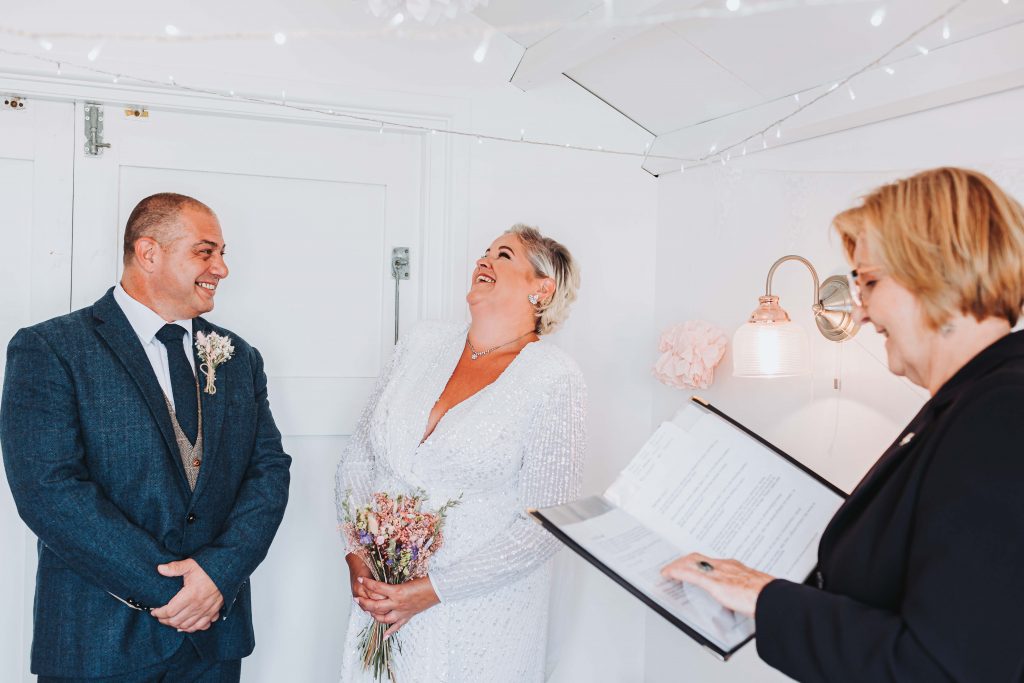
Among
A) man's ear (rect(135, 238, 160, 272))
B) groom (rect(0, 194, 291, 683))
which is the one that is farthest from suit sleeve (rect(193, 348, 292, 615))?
man's ear (rect(135, 238, 160, 272))

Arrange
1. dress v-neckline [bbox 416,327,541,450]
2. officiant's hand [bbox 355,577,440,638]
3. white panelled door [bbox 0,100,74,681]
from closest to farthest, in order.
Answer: officiant's hand [bbox 355,577,440,638]
dress v-neckline [bbox 416,327,541,450]
white panelled door [bbox 0,100,74,681]

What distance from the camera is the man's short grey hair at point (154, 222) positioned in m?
1.95

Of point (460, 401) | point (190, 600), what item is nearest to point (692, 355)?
point (460, 401)

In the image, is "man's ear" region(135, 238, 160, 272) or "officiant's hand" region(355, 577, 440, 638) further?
"man's ear" region(135, 238, 160, 272)

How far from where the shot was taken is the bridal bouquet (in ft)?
5.73

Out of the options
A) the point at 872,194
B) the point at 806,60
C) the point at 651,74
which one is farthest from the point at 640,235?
the point at 872,194

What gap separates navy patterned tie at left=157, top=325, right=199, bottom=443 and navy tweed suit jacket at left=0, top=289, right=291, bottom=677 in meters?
0.03

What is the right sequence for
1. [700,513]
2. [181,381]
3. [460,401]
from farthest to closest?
1. [460,401]
2. [181,381]
3. [700,513]

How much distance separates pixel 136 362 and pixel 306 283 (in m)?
0.89

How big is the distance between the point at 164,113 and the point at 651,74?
1.60m

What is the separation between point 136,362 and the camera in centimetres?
185

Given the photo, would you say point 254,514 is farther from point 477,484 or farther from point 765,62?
point 765,62

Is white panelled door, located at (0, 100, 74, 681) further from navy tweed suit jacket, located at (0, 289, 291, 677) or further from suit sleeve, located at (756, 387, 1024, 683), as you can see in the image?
suit sleeve, located at (756, 387, 1024, 683)

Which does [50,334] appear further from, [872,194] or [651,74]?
[651,74]
